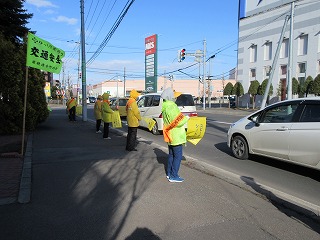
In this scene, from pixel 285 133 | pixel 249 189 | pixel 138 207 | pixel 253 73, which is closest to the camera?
pixel 138 207

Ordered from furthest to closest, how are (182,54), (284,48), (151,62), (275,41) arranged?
(275,41), (151,62), (182,54), (284,48)

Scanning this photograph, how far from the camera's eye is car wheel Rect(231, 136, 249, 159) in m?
8.47

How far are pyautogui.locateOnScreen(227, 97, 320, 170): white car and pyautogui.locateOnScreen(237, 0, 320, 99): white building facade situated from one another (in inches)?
1113

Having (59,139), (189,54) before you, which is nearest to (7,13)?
(59,139)

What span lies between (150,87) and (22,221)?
3703 cm

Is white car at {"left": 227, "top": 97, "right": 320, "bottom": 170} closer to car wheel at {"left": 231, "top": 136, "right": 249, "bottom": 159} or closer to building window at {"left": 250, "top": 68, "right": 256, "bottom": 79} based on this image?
car wheel at {"left": 231, "top": 136, "right": 249, "bottom": 159}

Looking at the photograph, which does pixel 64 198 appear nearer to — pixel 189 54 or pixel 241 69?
pixel 189 54

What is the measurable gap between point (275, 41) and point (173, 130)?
38.6 metres

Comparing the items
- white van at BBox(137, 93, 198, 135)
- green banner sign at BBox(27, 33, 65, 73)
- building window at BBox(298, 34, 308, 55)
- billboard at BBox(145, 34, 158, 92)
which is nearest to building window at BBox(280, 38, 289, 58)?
building window at BBox(298, 34, 308, 55)

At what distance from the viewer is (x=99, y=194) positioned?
553 cm

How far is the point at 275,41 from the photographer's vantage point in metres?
40.8

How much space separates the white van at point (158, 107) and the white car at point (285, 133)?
493cm

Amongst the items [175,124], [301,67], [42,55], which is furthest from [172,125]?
[301,67]

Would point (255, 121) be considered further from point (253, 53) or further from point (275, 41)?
point (253, 53)
